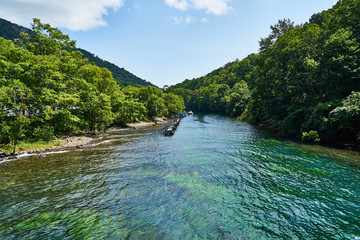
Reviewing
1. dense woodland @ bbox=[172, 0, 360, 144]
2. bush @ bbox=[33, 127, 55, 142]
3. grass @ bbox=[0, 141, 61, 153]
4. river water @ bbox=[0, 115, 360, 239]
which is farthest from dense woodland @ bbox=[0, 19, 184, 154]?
dense woodland @ bbox=[172, 0, 360, 144]

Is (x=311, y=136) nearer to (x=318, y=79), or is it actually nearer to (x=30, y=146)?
(x=318, y=79)

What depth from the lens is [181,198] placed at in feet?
35.9

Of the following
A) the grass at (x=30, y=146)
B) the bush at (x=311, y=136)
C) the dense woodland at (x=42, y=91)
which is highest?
the dense woodland at (x=42, y=91)

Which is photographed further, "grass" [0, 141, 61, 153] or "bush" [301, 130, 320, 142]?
"bush" [301, 130, 320, 142]

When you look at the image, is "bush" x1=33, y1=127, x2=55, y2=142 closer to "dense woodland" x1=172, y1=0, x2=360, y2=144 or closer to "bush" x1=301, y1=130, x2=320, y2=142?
"dense woodland" x1=172, y1=0, x2=360, y2=144

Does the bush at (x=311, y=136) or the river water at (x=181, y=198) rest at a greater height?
the bush at (x=311, y=136)

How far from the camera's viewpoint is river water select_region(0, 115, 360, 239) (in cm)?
802

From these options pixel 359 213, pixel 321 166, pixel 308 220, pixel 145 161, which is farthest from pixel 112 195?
pixel 321 166

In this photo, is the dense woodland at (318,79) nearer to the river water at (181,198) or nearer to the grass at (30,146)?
the river water at (181,198)

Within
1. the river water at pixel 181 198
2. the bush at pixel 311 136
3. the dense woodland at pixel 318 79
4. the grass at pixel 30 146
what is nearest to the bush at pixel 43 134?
the grass at pixel 30 146

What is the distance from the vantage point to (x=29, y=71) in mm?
23047

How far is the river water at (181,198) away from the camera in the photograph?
26.3ft

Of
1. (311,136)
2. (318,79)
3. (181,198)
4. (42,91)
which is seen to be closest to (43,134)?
(42,91)

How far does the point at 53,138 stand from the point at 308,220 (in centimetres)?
2993
